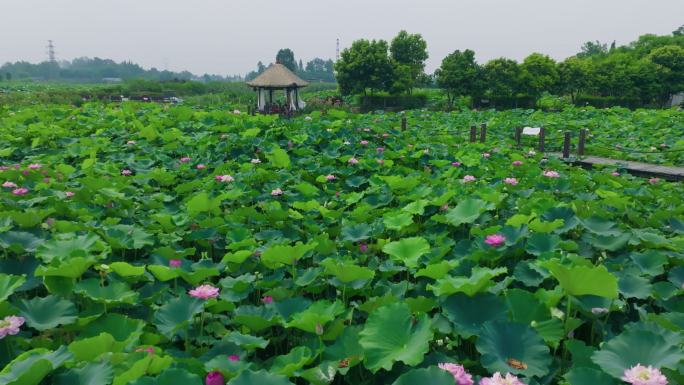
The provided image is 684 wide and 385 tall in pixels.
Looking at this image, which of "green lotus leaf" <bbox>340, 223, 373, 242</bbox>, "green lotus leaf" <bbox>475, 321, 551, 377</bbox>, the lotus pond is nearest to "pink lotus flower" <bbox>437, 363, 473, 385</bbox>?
the lotus pond

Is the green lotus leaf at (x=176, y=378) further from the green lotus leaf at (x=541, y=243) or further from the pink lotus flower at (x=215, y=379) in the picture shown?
the green lotus leaf at (x=541, y=243)

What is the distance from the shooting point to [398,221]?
10.1 feet

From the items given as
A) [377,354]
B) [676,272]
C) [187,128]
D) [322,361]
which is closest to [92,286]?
[322,361]

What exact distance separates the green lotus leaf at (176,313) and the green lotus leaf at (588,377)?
1.27 meters

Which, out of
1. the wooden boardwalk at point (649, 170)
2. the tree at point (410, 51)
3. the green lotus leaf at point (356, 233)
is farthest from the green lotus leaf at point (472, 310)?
the tree at point (410, 51)

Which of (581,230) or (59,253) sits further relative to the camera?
(581,230)

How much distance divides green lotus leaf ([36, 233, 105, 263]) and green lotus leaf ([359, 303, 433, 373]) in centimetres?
143

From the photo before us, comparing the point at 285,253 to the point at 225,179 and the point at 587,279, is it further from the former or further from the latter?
the point at 225,179

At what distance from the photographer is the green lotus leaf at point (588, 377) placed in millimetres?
1361

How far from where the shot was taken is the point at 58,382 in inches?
54.9

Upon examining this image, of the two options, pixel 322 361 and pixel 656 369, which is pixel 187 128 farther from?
pixel 656 369

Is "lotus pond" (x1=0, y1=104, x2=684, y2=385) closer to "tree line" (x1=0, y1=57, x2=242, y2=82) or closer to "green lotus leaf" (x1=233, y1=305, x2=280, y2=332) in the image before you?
"green lotus leaf" (x1=233, y1=305, x2=280, y2=332)

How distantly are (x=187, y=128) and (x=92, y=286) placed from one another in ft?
19.1

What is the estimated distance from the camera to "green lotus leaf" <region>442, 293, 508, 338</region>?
5.64 ft
